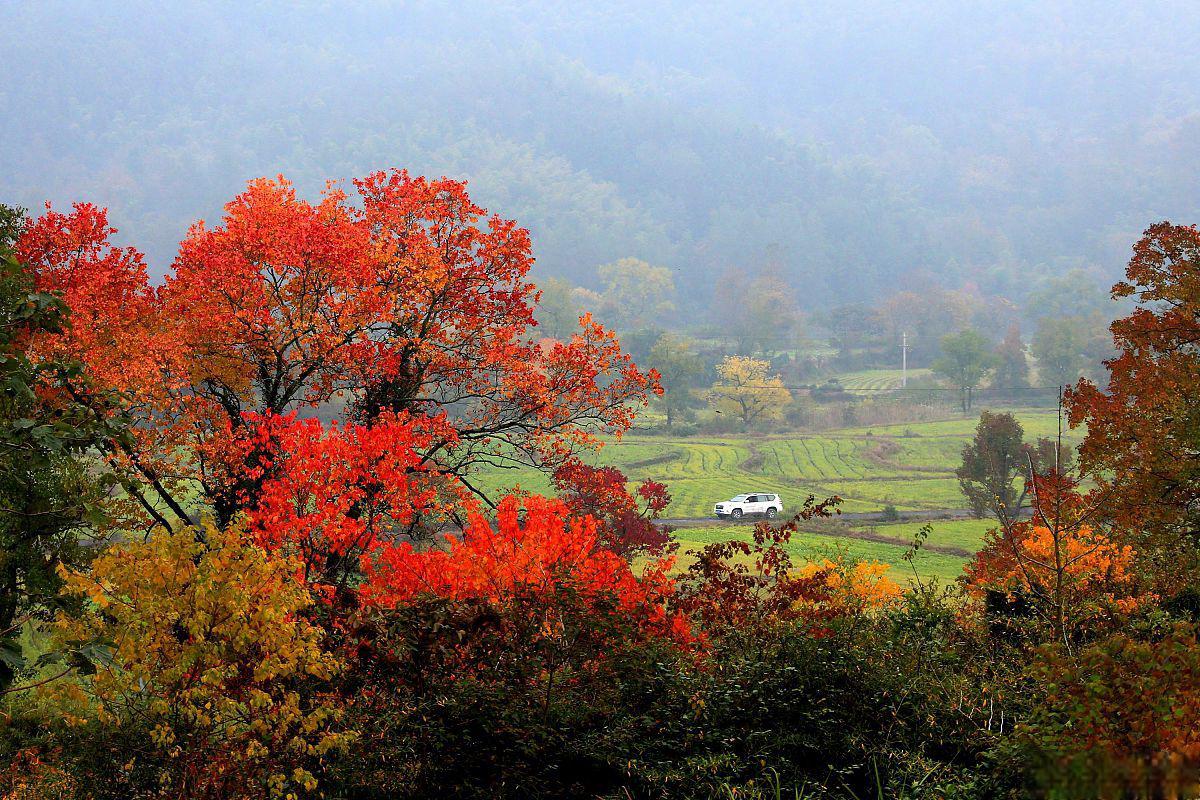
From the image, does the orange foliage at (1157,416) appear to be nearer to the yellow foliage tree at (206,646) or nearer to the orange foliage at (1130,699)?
the orange foliage at (1130,699)

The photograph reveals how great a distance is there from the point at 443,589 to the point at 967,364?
287 feet

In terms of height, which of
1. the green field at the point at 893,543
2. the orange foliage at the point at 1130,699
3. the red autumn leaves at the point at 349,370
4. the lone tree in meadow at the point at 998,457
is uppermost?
the red autumn leaves at the point at 349,370

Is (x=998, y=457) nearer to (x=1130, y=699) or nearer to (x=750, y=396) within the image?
(x=1130, y=699)

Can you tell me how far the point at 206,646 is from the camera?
574 centimetres

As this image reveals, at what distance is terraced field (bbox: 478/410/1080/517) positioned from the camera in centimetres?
5434

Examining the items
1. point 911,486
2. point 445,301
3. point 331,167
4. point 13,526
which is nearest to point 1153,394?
point 445,301

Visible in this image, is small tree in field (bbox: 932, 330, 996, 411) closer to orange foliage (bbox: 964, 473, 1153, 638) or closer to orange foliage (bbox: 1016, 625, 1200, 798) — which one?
orange foliage (bbox: 964, 473, 1153, 638)

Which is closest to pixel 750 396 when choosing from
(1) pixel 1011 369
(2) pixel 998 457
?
(1) pixel 1011 369

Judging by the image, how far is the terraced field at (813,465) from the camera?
54344mm

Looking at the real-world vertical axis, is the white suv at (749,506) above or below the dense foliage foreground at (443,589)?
below

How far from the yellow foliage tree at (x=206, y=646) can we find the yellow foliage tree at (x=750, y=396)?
77076 mm

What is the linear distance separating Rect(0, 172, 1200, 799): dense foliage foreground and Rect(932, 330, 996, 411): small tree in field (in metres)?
74.4

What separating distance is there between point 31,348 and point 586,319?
7.74m

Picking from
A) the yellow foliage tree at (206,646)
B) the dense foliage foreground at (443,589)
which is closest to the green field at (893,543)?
the dense foliage foreground at (443,589)
